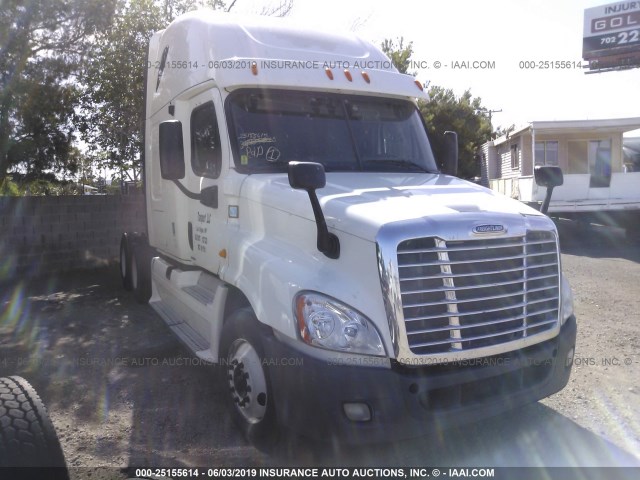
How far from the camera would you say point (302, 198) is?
361 centimetres

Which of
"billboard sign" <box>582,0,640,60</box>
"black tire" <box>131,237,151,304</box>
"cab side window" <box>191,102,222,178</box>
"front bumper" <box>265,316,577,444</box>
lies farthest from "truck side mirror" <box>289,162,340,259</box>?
"billboard sign" <box>582,0,640,60</box>

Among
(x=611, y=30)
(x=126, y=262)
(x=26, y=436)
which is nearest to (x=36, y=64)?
(x=126, y=262)

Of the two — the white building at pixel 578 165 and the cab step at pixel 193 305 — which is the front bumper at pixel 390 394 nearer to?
the cab step at pixel 193 305

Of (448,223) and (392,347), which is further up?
(448,223)

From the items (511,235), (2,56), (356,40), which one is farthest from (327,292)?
(2,56)

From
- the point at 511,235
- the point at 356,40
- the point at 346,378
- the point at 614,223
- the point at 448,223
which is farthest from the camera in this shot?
the point at 614,223

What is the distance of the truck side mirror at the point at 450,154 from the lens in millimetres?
5414

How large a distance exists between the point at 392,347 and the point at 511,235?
108cm

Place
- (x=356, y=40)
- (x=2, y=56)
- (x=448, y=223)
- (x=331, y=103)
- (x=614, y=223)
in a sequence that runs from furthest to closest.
Answer: (x=614, y=223)
(x=2, y=56)
(x=356, y=40)
(x=331, y=103)
(x=448, y=223)

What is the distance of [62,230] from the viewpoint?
10258 millimetres

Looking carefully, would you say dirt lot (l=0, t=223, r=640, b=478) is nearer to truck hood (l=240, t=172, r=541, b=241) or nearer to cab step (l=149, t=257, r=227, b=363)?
cab step (l=149, t=257, r=227, b=363)

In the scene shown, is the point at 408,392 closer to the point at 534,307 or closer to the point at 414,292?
the point at 414,292

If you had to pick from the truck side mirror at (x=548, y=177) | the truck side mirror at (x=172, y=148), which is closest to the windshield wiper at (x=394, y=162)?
the truck side mirror at (x=548, y=177)

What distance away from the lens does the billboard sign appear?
24.4 metres
